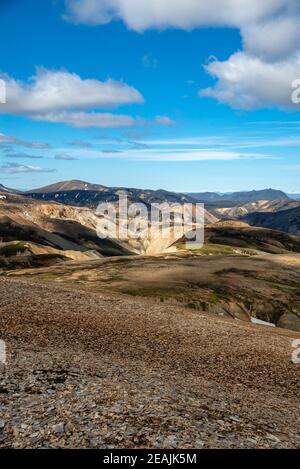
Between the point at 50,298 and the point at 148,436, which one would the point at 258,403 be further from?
the point at 50,298

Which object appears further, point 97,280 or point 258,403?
point 97,280

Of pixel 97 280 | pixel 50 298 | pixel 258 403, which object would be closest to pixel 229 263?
pixel 97 280

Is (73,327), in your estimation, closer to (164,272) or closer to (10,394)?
(10,394)

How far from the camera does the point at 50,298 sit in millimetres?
56844

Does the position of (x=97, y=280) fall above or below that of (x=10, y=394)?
below

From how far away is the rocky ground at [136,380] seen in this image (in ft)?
65.9

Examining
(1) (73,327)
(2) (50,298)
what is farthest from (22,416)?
(2) (50,298)

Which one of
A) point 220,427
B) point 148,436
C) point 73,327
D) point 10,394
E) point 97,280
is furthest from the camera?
point 97,280

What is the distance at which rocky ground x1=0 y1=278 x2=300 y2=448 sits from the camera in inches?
791

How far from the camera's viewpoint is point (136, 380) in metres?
29.1
